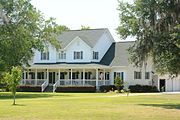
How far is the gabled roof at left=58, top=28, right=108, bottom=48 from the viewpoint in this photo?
6994 cm

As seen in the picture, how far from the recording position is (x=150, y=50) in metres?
34.9

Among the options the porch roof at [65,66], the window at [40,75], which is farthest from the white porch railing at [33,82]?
the window at [40,75]

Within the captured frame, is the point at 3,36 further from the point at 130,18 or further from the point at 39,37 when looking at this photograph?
the point at 130,18

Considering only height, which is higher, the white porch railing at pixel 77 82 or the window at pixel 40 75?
the window at pixel 40 75

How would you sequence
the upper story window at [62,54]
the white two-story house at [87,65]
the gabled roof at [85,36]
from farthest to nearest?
the upper story window at [62,54]
the gabled roof at [85,36]
the white two-story house at [87,65]

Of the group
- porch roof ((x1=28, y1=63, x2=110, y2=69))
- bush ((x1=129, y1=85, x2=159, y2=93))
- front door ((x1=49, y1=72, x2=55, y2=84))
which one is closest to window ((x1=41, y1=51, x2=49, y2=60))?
porch roof ((x1=28, y1=63, x2=110, y2=69))

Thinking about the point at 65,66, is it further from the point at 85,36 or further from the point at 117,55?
the point at 117,55

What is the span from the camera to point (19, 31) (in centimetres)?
5156

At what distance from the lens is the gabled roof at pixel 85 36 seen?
6994cm

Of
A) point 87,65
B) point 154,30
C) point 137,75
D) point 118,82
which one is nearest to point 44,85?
point 87,65

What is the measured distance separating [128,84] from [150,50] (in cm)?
3119

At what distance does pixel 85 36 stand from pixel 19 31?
861 inches

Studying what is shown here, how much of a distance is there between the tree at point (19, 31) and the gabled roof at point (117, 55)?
1192cm

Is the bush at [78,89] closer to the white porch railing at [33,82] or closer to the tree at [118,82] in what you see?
the white porch railing at [33,82]
